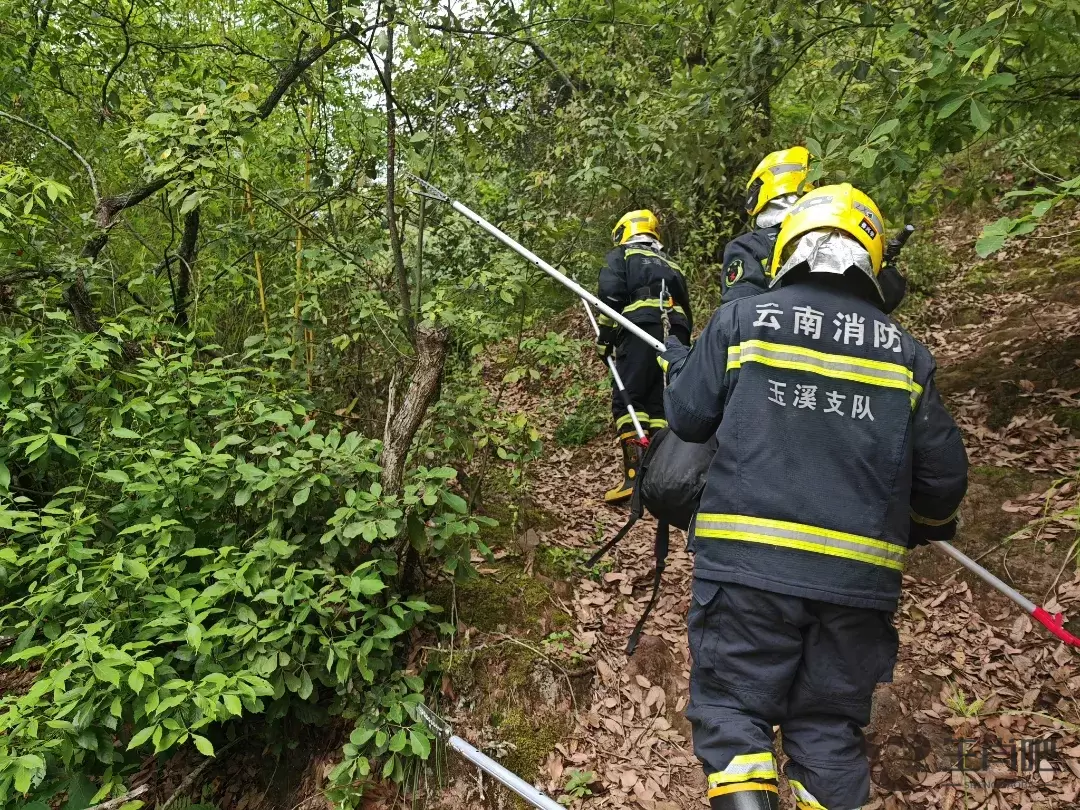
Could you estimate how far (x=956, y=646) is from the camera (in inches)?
140

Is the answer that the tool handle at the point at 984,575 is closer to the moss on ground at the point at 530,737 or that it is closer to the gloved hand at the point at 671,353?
the gloved hand at the point at 671,353

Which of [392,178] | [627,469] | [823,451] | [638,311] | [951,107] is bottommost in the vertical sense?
[627,469]

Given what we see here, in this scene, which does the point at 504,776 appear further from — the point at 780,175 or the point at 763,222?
the point at 780,175

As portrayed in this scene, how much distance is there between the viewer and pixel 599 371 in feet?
26.3

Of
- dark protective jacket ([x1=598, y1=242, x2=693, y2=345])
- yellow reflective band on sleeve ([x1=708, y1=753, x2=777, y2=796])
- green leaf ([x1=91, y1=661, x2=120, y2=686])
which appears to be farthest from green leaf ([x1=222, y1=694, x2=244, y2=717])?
dark protective jacket ([x1=598, y1=242, x2=693, y2=345])

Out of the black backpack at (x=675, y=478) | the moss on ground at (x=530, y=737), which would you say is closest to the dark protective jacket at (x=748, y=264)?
the black backpack at (x=675, y=478)

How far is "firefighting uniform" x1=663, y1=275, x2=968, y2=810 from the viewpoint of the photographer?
6.30 feet

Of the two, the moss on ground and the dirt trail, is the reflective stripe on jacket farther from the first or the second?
the moss on ground

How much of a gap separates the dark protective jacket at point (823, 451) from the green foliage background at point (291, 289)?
28.9 inches

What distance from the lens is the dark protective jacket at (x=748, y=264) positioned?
125 inches

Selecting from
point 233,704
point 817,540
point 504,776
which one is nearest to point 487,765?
point 504,776

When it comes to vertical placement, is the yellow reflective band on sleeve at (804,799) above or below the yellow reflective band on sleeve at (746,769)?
below

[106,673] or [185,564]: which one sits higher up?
[185,564]

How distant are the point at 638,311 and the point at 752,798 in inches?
147
